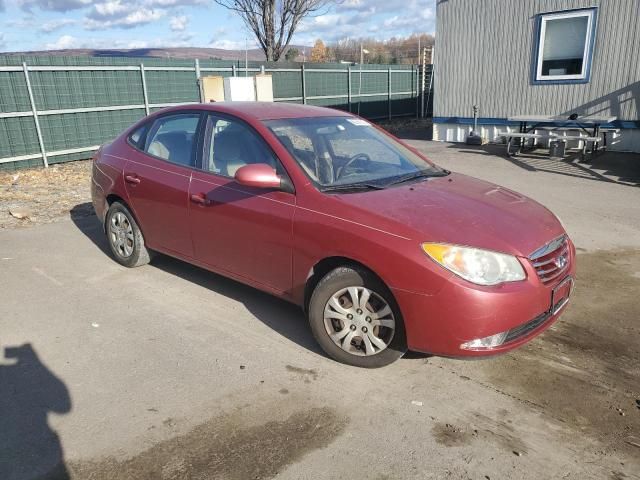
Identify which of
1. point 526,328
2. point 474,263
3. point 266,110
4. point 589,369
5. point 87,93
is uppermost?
point 87,93

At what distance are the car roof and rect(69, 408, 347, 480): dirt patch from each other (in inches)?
91.2

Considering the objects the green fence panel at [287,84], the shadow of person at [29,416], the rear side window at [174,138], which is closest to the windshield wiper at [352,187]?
the rear side window at [174,138]

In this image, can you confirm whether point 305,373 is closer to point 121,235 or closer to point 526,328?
point 526,328

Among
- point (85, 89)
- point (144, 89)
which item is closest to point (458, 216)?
point (85, 89)

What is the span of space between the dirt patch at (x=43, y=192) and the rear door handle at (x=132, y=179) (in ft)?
10.7

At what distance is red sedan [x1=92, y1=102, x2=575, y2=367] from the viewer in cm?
300

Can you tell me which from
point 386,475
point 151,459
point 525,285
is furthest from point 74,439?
point 525,285

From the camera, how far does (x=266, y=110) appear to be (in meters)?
4.32

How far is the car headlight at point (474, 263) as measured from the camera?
2.96 meters

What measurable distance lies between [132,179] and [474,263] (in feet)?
11.0

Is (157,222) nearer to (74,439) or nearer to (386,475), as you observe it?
(74,439)

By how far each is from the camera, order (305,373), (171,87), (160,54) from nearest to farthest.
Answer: (305,373), (171,87), (160,54)

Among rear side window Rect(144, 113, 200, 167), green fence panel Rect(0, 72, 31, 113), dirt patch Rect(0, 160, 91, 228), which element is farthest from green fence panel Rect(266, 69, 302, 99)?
rear side window Rect(144, 113, 200, 167)

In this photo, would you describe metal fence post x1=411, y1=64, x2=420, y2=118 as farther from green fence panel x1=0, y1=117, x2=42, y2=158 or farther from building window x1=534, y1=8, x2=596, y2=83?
green fence panel x1=0, y1=117, x2=42, y2=158
